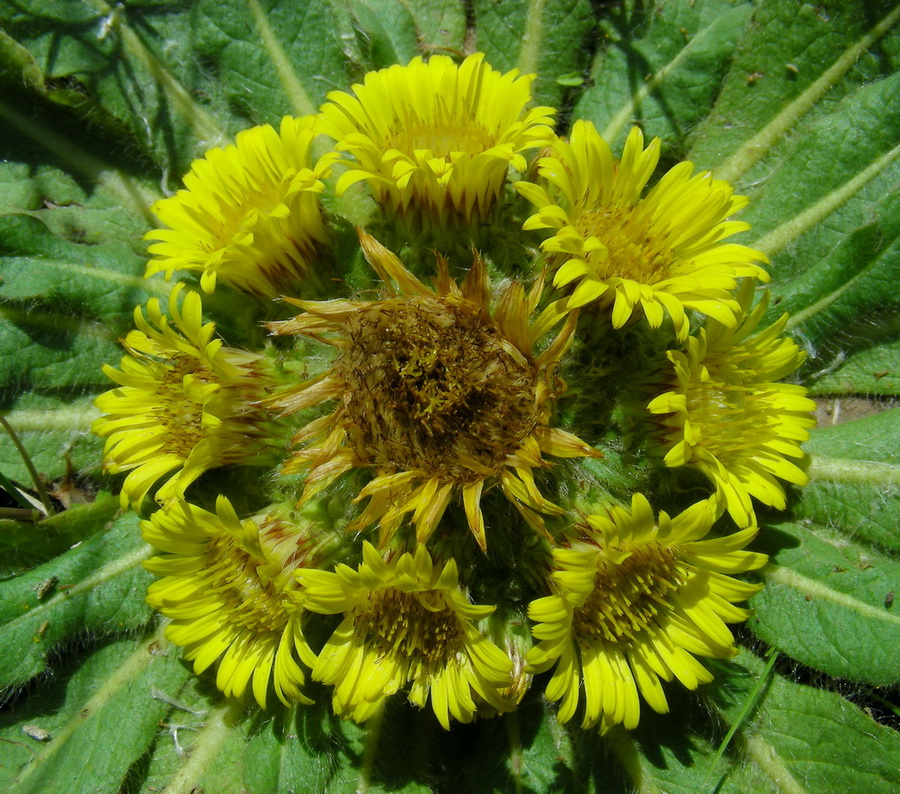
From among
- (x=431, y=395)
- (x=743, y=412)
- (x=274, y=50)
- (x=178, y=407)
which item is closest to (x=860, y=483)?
(x=743, y=412)

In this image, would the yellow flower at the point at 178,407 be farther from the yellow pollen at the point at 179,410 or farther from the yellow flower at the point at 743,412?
the yellow flower at the point at 743,412

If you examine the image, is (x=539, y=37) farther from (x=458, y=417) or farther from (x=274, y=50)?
(x=458, y=417)

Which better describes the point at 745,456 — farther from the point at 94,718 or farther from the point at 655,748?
the point at 94,718

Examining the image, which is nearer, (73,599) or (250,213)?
(250,213)

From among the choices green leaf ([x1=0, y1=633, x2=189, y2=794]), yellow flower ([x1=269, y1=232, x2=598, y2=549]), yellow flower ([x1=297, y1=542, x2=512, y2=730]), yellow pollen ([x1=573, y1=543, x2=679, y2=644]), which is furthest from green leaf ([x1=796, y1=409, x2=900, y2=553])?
green leaf ([x1=0, y1=633, x2=189, y2=794])

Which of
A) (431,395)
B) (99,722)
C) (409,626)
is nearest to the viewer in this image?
(431,395)

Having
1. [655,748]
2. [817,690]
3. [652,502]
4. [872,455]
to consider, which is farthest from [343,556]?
[872,455]
